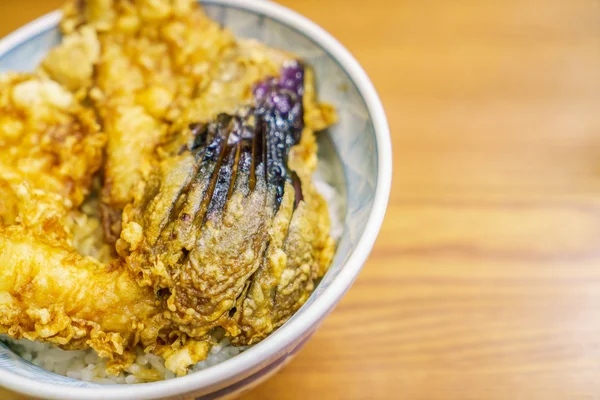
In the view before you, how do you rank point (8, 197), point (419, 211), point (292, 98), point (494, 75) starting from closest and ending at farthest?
1. point (8, 197)
2. point (292, 98)
3. point (419, 211)
4. point (494, 75)

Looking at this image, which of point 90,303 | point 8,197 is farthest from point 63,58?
point 90,303

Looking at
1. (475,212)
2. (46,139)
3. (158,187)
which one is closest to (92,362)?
(158,187)

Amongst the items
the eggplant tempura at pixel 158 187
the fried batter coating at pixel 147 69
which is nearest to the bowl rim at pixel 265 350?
the eggplant tempura at pixel 158 187

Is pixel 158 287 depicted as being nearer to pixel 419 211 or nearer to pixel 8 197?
pixel 8 197

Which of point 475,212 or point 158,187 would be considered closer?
point 158,187

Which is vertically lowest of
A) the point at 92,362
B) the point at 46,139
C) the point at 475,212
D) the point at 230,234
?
the point at 475,212

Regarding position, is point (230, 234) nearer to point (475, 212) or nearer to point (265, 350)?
point (265, 350)
